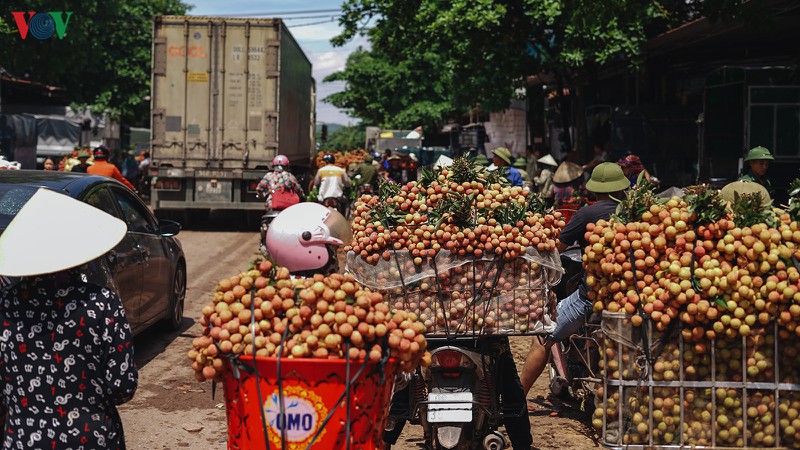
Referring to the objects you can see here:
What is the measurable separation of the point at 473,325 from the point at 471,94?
19.6 meters

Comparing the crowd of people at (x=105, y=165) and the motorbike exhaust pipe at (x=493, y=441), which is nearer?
the motorbike exhaust pipe at (x=493, y=441)

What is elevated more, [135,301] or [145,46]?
[145,46]

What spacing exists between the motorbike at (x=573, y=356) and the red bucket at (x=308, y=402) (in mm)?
2829

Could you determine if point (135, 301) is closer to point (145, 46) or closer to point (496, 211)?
point (496, 211)

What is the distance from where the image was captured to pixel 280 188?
15336mm

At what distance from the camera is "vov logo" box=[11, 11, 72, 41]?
58.5 ft

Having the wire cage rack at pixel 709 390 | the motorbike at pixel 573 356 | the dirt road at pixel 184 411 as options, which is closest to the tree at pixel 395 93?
the dirt road at pixel 184 411

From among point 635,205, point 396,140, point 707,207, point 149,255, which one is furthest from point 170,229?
point 396,140

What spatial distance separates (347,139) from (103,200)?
78.3m

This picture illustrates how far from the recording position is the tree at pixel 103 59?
121ft

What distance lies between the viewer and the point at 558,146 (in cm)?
3338

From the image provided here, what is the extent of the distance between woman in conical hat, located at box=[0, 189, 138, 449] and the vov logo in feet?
49.9

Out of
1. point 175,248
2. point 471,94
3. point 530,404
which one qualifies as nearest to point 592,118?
point 471,94

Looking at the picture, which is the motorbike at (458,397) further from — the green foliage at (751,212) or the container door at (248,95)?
the container door at (248,95)
